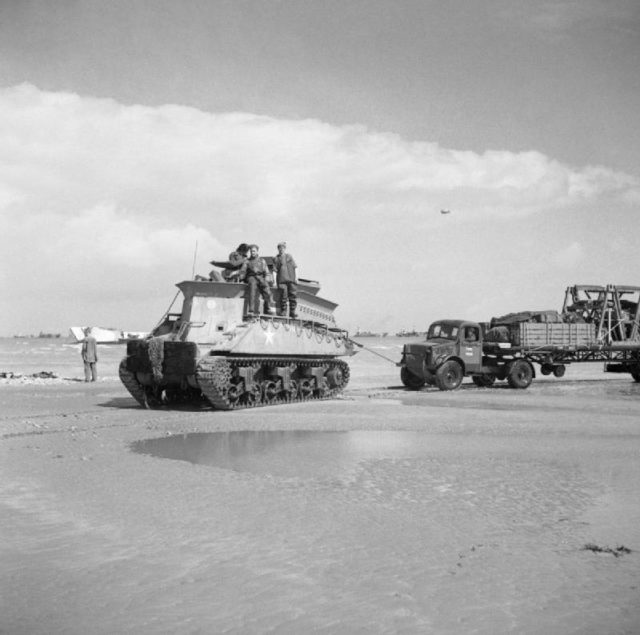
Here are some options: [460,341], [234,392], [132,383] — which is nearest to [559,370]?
[460,341]

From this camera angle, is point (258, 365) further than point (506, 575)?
Yes

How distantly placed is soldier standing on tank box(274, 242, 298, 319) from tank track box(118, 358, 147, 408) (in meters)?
3.85

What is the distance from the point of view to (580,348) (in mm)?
25578

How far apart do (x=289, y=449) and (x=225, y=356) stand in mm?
6046

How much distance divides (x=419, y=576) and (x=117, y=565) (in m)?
2.03

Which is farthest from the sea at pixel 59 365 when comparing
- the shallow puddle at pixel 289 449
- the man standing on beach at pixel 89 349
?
the shallow puddle at pixel 289 449

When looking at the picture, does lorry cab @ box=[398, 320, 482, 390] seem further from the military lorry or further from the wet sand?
the wet sand

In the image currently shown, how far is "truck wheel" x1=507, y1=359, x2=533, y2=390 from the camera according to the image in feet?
79.5

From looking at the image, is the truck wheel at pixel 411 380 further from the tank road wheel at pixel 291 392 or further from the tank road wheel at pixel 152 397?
the tank road wheel at pixel 152 397

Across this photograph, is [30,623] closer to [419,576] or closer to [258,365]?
[419,576]

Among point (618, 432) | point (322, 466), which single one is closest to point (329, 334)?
point (618, 432)

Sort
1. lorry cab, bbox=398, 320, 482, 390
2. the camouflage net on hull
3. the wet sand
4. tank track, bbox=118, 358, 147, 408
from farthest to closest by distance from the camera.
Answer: lorry cab, bbox=398, 320, 482, 390 → tank track, bbox=118, 358, 147, 408 → the camouflage net on hull → the wet sand

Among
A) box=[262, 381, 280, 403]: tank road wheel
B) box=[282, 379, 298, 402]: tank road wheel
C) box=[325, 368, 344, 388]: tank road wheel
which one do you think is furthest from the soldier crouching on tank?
box=[325, 368, 344, 388]: tank road wheel

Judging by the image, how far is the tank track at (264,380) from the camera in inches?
629
